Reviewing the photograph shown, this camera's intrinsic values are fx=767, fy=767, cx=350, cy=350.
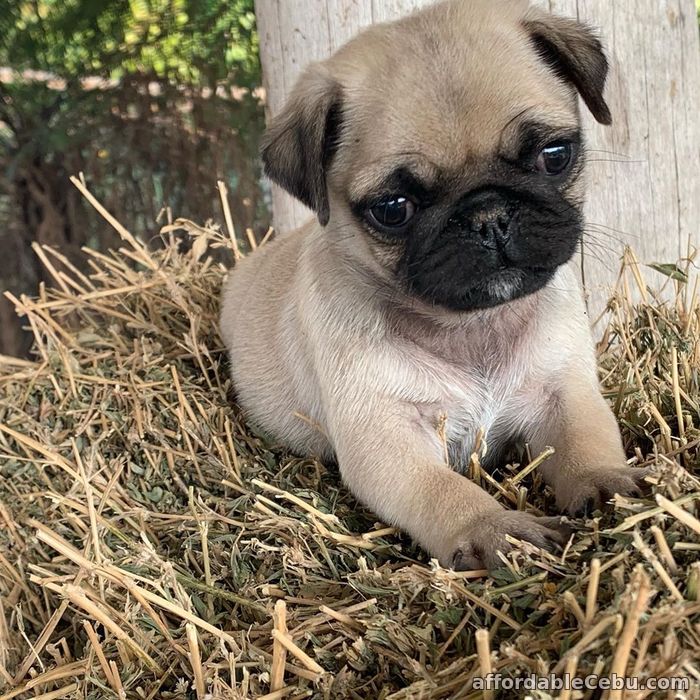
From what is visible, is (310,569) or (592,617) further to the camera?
(310,569)

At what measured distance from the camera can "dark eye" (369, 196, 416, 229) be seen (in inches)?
113

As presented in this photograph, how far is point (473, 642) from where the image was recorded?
222 cm

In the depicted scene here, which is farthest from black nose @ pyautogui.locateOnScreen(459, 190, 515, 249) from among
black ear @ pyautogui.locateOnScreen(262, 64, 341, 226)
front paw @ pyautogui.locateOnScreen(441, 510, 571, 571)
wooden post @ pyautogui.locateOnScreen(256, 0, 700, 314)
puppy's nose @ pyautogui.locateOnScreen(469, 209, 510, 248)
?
wooden post @ pyautogui.locateOnScreen(256, 0, 700, 314)

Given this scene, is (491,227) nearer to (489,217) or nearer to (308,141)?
(489,217)

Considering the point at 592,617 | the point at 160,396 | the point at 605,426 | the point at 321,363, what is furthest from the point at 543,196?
the point at 160,396

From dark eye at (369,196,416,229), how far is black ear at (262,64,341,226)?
0.87ft

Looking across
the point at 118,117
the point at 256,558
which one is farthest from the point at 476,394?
the point at 118,117

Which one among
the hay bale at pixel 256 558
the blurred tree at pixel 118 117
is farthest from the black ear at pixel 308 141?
the blurred tree at pixel 118 117

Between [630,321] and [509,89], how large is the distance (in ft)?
5.86

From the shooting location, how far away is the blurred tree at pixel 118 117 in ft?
24.9

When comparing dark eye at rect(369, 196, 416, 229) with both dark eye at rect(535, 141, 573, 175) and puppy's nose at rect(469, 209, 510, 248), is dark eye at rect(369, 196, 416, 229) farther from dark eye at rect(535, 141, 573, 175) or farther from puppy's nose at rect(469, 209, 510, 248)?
dark eye at rect(535, 141, 573, 175)

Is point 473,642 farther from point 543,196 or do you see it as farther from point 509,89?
point 509,89

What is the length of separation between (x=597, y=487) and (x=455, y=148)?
1.29 m

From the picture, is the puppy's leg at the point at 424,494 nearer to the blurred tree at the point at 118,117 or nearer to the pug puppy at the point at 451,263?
the pug puppy at the point at 451,263
